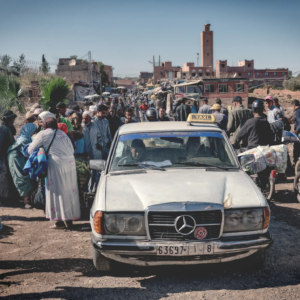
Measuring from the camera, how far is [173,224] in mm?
3697

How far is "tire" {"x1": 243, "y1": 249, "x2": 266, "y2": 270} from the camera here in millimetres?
4125

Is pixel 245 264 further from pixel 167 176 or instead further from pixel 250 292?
pixel 167 176

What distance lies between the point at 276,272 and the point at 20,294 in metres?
2.79

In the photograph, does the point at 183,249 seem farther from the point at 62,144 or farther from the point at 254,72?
the point at 254,72

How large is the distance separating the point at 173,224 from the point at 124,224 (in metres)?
0.50

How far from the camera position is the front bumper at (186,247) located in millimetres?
3691

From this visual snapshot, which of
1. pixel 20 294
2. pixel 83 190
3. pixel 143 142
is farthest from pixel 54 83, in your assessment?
pixel 20 294

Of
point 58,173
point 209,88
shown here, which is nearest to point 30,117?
point 58,173

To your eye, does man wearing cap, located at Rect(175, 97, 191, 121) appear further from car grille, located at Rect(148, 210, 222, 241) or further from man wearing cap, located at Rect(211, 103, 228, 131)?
car grille, located at Rect(148, 210, 222, 241)

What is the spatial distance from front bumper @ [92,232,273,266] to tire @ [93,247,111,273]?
0.27 m

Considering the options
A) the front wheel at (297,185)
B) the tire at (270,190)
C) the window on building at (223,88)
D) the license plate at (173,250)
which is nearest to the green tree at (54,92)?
the tire at (270,190)

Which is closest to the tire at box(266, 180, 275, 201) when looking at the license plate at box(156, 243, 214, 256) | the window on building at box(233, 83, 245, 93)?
the license plate at box(156, 243, 214, 256)

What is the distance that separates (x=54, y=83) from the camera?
1616 cm

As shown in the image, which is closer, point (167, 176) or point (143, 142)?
point (167, 176)
